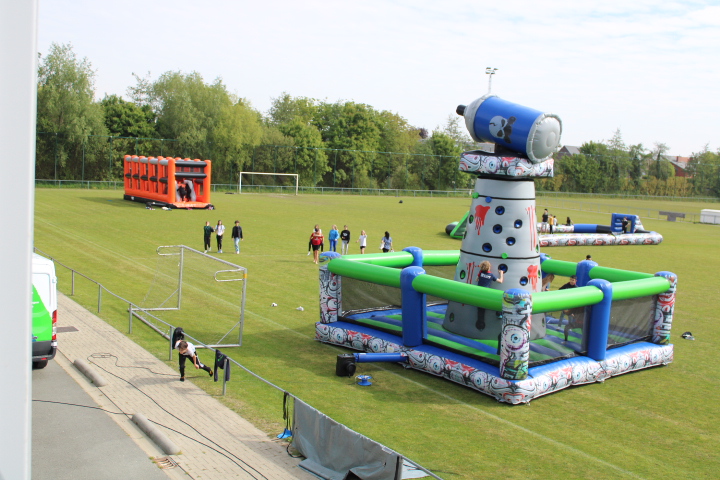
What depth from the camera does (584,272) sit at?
15.5 metres

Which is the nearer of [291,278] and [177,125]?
[291,278]

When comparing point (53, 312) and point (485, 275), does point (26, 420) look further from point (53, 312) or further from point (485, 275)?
point (485, 275)

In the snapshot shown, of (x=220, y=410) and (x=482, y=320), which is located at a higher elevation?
(x=482, y=320)

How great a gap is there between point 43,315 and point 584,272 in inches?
A: 464

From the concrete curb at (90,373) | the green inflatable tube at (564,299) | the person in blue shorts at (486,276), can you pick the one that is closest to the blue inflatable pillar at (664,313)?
the green inflatable tube at (564,299)

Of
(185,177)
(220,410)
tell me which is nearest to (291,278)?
(220,410)

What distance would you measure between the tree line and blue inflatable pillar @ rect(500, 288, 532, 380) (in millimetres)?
62238

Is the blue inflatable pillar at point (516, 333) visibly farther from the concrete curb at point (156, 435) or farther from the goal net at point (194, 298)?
the goal net at point (194, 298)

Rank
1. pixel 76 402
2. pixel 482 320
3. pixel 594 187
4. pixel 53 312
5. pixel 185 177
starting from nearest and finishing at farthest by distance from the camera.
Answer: pixel 76 402 < pixel 53 312 < pixel 482 320 < pixel 185 177 < pixel 594 187

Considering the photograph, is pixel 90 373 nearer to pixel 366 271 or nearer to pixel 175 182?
pixel 366 271

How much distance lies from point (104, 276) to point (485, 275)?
13.9 meters

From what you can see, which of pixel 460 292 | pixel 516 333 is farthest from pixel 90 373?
pixel 516 333

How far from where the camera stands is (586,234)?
37.5m

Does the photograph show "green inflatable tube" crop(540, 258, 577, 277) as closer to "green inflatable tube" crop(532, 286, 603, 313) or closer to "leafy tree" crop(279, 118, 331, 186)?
"green inflatable tube" crop(532, 286, 603, 313)
